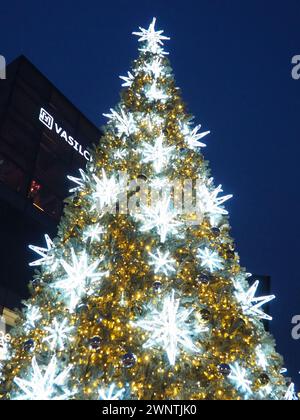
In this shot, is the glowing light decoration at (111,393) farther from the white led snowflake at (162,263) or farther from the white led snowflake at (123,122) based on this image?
the white led snowflake at (123,122)

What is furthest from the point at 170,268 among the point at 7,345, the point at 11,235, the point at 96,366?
the point at 11,235

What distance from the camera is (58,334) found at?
15.8 feet

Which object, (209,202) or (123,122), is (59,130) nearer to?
(123,122)

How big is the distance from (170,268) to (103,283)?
87 cm

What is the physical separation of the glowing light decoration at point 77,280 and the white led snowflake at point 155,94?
3.88 metres

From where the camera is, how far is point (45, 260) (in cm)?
595

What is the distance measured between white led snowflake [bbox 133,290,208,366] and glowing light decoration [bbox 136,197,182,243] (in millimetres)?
1139

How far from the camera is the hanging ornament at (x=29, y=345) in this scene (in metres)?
4.81

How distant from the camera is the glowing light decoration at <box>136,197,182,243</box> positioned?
17.5 feet

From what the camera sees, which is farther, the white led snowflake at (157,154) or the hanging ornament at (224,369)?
the white led snowflake at (157,154)

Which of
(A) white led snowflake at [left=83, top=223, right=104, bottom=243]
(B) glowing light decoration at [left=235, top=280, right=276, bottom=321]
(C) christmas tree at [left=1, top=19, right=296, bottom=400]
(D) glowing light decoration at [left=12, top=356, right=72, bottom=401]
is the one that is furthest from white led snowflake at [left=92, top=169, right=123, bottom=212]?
(D) glowing light decoration at [left=12, top=356, right=72, bottom=401]

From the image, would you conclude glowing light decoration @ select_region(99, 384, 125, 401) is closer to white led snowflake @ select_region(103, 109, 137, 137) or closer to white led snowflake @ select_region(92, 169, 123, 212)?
white led snowflake @ select_region(92, 169, 123, 212)

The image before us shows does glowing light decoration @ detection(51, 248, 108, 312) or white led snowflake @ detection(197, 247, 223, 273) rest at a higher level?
white led snowflake @ detection(197, 247, 223, 273)

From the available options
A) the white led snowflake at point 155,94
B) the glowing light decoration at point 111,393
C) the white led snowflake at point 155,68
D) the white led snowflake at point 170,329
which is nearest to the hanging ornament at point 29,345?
the glowing light decoration at point 111,393
